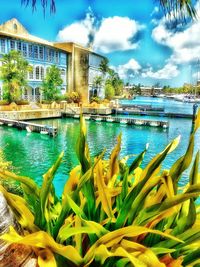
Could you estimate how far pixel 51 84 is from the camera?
1368 inches

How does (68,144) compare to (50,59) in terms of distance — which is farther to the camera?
(50,59)

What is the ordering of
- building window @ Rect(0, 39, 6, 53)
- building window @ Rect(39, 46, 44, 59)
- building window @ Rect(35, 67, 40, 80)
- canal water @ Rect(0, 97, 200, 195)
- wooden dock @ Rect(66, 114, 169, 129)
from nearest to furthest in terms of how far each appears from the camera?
canal water @ Rect(0, 97, 200, 195) < wooden dock @ Rect(66, 114, 169, 129) < building window @ Rect(0, 39, 6, 53) < building window @ Rect(35, 67, 40, 80) < building window @ Rect(39, 46, 44, 59)

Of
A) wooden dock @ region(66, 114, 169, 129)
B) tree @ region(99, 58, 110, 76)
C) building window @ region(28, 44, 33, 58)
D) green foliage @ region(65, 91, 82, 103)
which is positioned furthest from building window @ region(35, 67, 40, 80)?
tree @ region(99, 58, 110, 76)

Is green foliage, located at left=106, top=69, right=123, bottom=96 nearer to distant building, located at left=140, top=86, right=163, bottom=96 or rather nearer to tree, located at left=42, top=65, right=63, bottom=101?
tree, located at left=42, top=65, right=63, bottom=101

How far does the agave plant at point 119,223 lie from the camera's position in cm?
104

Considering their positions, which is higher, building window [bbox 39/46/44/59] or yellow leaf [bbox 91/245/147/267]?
building window [bbox 39/46/44/59]

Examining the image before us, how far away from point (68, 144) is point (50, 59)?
21.1 metres

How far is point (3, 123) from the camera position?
25.7m

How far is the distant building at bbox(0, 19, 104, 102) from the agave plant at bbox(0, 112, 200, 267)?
32.3 metres

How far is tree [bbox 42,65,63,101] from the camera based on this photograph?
34.6 meters

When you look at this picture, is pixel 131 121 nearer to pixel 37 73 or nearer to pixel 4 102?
pixel 4 102

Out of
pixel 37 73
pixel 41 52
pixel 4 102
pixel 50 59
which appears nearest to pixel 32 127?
pixel 4 102

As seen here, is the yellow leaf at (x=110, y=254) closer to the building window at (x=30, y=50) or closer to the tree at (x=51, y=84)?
the tree at (x=51, y=84)

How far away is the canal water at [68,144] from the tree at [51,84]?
14.0 ft
